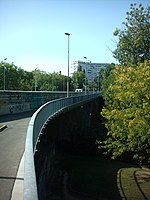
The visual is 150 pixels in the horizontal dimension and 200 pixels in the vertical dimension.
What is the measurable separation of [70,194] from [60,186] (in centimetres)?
175

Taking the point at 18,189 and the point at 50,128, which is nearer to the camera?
the point at 18,189

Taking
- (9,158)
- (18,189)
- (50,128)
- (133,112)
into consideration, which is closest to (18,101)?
(50,128)

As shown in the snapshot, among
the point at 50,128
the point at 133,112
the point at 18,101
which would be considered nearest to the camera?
the point at 133,112

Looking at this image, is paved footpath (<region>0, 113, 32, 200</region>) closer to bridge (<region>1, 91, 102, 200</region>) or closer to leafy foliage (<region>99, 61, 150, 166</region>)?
bridge (<region>1, 91, 102, 200</region>)

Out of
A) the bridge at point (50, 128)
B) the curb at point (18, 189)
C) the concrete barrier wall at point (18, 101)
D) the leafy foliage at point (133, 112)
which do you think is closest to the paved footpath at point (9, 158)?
the curb at point (18, 189)

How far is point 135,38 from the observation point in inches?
2040

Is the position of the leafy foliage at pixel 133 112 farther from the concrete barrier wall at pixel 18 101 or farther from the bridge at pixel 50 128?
the concrete barrier wall at pixel 18 101

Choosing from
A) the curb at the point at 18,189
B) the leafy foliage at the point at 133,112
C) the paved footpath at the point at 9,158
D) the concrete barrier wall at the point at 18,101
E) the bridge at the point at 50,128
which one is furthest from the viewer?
the concrete barrier wall at the point at 18,101

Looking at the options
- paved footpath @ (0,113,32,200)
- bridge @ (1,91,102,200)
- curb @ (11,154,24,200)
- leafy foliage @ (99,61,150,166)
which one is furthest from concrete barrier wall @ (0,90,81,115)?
curb @ (11,154,24,200)

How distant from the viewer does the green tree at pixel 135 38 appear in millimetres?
51000

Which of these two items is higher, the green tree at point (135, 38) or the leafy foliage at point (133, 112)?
the green tree at point (135, 38)

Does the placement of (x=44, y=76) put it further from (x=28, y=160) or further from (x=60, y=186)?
(x=28, y=160)

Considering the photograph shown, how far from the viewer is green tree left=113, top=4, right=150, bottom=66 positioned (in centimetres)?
5100

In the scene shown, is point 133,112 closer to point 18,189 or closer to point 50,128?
point 50,128
